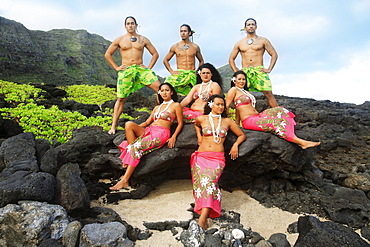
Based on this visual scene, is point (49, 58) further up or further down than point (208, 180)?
further up

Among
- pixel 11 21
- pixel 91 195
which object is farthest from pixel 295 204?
pixel 11 21

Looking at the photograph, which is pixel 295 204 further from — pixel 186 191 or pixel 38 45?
pixel 38 45

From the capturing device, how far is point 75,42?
30.9 meters

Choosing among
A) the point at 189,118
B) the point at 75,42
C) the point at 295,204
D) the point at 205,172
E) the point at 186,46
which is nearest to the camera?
the point at 205,172

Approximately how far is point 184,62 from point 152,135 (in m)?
2.63

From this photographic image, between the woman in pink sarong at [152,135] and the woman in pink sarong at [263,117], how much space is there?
117cm

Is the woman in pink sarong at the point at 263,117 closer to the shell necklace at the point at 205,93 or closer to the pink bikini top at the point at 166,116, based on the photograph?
the shell necklace at the point at 205,93

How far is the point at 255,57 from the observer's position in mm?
6582

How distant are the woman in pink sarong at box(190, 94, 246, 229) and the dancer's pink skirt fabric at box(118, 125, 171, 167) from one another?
70 centimetres

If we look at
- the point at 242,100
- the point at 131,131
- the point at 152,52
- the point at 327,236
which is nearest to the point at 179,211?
the point at 131,131

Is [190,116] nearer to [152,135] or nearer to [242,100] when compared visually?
[152,135]

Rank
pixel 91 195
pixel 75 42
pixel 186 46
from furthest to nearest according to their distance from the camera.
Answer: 1. pixel 75 42
2. pixel 186 46
3. pixel 91 195

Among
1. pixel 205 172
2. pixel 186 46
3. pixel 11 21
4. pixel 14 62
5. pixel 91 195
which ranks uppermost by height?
pixel 11 21

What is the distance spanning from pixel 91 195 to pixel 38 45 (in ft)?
90.0
